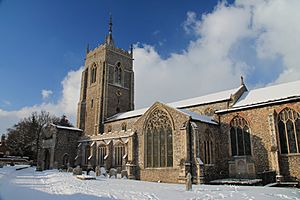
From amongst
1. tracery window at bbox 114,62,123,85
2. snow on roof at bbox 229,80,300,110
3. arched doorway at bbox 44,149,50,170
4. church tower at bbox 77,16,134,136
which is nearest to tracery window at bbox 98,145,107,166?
church tower at bbox 77,16,134,136

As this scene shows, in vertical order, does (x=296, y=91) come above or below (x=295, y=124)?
above

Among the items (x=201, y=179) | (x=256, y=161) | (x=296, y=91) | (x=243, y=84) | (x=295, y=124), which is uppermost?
(x=243, y=84)

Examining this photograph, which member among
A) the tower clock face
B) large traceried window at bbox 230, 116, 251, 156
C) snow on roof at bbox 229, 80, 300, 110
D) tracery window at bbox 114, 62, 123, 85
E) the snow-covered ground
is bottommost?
the snow-covered ground

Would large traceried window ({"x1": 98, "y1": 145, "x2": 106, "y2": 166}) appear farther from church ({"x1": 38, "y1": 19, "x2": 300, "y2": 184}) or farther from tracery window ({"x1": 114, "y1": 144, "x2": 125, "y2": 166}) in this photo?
tracery window ({"x1": 114, "y1": 144, "x2": 125, "y2": 166})

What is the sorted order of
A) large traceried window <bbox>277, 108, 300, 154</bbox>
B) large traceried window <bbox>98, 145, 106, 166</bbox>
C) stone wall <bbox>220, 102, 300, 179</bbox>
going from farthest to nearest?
large traceried window <bbox>98, 145, 106, 166</bbox>, large traceried window <bbox>277, 108, 300, 154</bbox>, stone wall <bbox>220, 102, 300, 179</bbox>

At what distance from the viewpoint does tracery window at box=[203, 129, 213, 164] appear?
70.3 ft

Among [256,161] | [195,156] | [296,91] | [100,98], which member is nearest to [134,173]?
[195,156]

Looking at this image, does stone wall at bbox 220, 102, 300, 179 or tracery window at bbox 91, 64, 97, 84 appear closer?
stone wall at bbox 220, 102, 300, 179

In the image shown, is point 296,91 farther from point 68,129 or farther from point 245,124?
point 68,129

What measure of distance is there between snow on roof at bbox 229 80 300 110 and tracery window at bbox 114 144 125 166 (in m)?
15.1

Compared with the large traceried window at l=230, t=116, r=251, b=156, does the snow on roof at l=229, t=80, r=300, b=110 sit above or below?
above

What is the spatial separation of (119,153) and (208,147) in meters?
14.4

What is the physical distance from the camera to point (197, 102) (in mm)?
31547

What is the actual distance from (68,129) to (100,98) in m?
7.75
